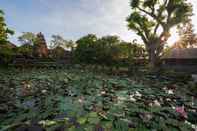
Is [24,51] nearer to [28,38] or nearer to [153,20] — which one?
[28,38]

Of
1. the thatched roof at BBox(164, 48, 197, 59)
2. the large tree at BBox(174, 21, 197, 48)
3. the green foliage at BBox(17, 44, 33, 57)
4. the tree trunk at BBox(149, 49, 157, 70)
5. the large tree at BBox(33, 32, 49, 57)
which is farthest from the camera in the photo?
the large tree at BBox(174, 21, 197, 48)

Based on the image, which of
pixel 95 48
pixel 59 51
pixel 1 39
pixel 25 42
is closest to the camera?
pixel 1 39

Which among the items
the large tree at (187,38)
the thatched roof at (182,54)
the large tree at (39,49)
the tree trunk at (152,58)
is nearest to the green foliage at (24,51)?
the large tree at (39,49)

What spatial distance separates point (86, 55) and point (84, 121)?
15781 mm

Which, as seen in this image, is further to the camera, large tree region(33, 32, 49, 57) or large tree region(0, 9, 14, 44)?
large tree region(33, 32, 49, 57)

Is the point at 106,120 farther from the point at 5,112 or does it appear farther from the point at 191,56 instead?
the point at 191,56

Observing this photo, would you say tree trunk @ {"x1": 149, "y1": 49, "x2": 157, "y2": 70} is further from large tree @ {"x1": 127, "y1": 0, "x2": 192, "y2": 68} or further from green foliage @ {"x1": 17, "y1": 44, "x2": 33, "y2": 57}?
green foliage @ {"x1": 17, "y1": 44, "x2": 33, "y2": 57}

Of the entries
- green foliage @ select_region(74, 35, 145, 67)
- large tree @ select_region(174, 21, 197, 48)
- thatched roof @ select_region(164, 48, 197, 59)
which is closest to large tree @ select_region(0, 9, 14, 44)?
green foliage @ select_region(74, 35, 145, 67)

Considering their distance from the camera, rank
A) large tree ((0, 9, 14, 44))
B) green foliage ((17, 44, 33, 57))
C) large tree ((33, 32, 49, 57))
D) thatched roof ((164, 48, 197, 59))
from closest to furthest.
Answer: large tree ((0, 9, 14, 44)) → green foliage ((17, 44, 33, 57)) → thatched roof ((164, 48, 197, 59)) → large tree ((33, 32, 49, 57))

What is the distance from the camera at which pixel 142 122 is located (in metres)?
2.96

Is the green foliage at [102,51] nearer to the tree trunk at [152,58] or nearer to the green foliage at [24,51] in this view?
the tree trunk at [152,58]

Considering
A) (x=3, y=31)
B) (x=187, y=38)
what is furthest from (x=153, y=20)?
(x=187, y=38)

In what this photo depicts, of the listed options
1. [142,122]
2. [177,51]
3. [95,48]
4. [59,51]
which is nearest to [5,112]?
[142,122]

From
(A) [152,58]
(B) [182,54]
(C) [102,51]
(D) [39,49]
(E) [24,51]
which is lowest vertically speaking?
(A) [152,58]
